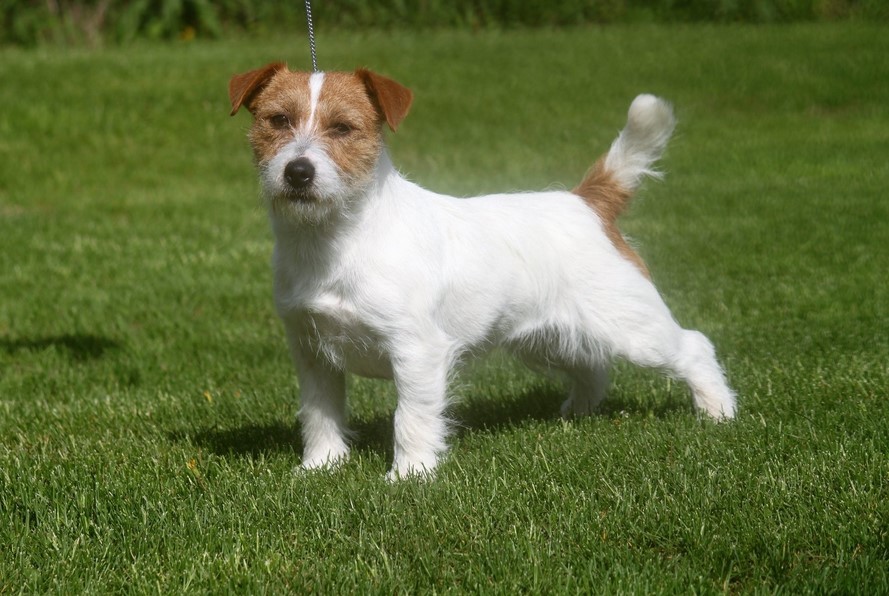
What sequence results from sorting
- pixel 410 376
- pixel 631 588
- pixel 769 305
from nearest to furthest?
pixel 631 588, pixel 410 376, pixel 769 305

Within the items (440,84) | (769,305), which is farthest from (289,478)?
(440,84)

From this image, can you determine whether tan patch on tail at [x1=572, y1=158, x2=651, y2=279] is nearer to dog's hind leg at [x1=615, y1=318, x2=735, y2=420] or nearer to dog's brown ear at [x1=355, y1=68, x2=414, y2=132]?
dog's hind leg at [x1=615, y1=318, x2=735, y2=420]

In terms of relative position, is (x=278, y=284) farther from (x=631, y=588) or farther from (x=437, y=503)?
(x=631, y=588)

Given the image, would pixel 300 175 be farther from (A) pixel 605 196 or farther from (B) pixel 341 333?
(A) pixel 605 196

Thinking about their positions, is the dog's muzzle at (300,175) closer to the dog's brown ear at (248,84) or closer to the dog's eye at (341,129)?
the dog's eye at (341,129)

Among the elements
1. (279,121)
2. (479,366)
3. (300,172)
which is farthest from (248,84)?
(479,366)

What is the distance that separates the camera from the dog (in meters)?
4.54

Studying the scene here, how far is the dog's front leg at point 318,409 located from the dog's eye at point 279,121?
39.2 inches

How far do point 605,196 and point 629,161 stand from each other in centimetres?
23

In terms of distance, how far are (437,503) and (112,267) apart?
6190 millimetres

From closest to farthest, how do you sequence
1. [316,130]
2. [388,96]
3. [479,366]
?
[316,130] → [388,96] → [479,366]

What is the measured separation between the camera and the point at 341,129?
14.9 ft

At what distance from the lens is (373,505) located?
14.2 feet

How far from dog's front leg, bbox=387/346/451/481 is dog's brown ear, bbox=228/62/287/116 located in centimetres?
124
